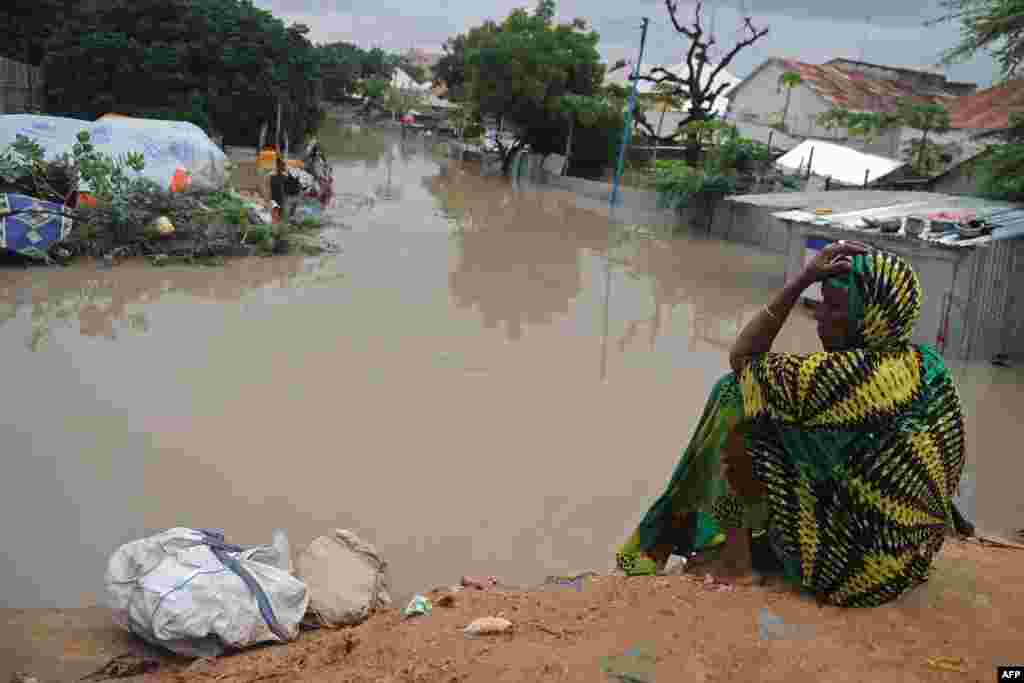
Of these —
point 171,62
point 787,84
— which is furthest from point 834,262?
point 787,84

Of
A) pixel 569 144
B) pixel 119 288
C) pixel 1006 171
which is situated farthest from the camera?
pixel 569 144

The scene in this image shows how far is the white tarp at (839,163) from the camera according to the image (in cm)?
2055

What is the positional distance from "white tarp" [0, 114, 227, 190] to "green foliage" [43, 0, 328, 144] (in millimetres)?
7610

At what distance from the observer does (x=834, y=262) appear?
254cm

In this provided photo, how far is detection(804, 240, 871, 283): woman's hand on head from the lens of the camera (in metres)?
2.52

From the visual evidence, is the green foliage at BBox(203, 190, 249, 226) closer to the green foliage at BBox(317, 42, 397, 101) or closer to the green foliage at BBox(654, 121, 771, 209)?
the green foliage at BBox(654, 121, 771, 209)

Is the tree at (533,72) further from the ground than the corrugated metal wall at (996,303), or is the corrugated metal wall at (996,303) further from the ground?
the tree at (533,72)

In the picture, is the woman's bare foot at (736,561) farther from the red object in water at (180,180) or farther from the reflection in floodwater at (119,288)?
the red object in water at (180,180)

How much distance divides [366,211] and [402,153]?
81.7 feet

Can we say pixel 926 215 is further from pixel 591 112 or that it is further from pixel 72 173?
pixel 591 112

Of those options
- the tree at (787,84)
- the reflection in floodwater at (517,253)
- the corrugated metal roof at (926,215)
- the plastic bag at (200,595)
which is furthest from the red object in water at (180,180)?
the tree at (787,84)

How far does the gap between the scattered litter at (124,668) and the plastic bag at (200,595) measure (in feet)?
0.27

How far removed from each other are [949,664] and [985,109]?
2225 centimetres

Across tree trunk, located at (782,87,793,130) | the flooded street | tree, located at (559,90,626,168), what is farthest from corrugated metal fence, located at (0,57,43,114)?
tree trunk, located at (782,87,793,130)
